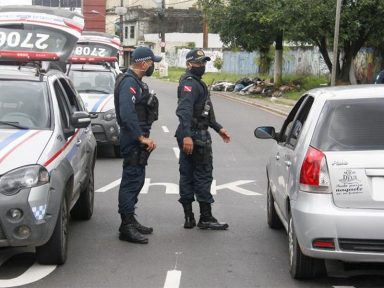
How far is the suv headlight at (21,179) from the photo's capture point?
16.6 ft

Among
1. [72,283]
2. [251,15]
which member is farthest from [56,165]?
[251,15]

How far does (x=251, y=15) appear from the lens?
101 feet

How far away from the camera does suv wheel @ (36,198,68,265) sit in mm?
5523

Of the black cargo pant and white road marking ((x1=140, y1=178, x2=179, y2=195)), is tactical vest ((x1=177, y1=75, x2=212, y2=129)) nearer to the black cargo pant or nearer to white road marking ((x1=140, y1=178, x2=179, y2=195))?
the black cargo pant

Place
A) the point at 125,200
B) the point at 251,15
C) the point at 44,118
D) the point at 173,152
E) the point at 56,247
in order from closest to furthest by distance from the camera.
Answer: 1. the point at 56,247
2. the point at 44,118
3. the point at 125,200
4. the point at 173,152
5. the point at 251,15

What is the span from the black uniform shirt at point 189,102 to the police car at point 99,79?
344 cm

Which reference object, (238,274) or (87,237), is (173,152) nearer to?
(87,237)

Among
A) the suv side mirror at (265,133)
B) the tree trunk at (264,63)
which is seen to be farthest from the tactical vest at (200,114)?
the tree trunk at (264,63)

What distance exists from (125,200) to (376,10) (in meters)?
22.6

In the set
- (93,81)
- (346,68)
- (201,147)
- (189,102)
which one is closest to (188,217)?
(201,147)

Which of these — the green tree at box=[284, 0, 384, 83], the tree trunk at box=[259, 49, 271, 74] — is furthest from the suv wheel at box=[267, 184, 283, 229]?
the tree trunk at box=[259, 49, 271, 74]

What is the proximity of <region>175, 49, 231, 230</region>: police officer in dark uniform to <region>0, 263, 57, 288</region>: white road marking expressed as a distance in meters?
1.97

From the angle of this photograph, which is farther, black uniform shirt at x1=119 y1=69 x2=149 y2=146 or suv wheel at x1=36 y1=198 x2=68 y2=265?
black uniform shirt at x1=119 y1=69 x2=149 y2=146

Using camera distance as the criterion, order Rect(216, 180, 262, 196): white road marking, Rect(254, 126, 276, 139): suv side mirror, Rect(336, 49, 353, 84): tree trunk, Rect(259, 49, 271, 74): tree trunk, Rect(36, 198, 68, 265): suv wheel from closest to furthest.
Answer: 1. Rect(36, 198, 68, 265): suv wheel
2. Rect(254, 126, 276, 139): suv side mirror
3. Rect(216, 180, 262, 196): white road marking
4. Rect(336, 49, 353, 84): tree trunk
5. Rect(259, 49, 271, 74): tree trunk
